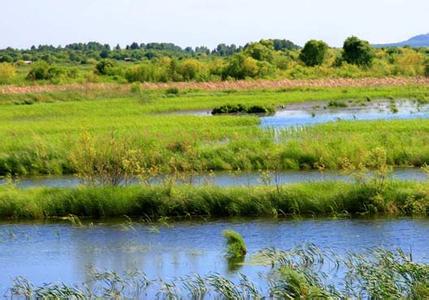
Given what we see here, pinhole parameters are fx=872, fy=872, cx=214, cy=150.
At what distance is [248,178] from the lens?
76.3 ft

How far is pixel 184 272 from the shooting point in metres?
14.6

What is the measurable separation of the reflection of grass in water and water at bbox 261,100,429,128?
21.8 m

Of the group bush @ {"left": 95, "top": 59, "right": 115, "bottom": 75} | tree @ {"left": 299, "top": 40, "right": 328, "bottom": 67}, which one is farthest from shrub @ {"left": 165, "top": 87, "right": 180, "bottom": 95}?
tree @ {"left": 299, "top": 40, "right": 328, "bottom": 67}

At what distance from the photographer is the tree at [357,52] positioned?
260 ft

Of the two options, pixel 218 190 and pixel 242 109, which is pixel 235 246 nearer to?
pixel 218 190

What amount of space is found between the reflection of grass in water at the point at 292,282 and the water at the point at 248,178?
6936mm

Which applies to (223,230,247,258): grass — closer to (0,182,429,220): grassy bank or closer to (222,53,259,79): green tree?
(0,182,429,220): grassy bank

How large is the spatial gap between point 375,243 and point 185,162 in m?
8.84

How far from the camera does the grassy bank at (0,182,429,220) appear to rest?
18391 millimetres

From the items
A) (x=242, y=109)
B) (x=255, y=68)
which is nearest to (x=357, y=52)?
(x=255, y=68)

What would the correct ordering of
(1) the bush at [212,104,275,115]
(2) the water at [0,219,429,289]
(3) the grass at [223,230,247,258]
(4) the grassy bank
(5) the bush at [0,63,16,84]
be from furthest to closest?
(5) the bush at [0,63,16,84] < (1) the bush at [212,104,275,115] < (4) the grassy bank < (3) the grass at [223,230,247,258] < (2) the water at [0,219,429,289]

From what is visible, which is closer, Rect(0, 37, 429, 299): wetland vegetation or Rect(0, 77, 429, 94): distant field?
Rect(0, 37, 429, 299): wetland vegetation

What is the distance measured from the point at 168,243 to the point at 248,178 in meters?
6.69

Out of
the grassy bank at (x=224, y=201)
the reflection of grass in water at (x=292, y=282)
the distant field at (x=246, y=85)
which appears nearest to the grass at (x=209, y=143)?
the grassy bank at (x=224, y=201)
